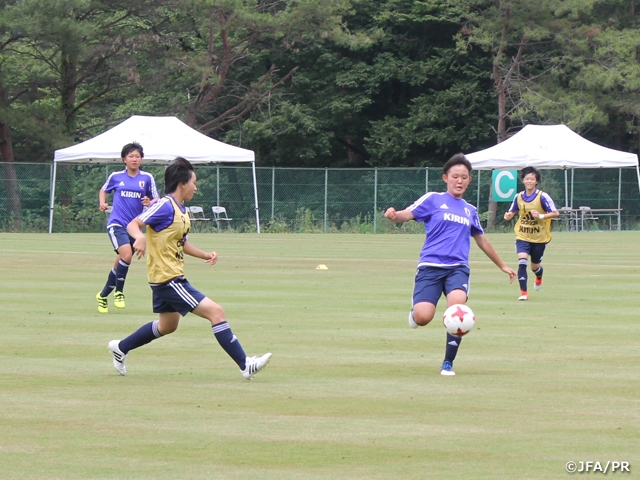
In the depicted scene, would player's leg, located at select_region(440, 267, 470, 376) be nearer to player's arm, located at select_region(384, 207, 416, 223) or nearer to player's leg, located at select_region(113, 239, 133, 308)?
player's arm, located at select_region(384, 207, 416, 223)

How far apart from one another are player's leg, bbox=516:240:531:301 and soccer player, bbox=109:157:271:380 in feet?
26.3

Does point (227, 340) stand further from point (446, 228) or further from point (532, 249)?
point (532, 249)

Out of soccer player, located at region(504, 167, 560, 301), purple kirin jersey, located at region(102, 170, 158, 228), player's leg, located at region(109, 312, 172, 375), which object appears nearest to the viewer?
player's leg, located at region(109, 312, 172, 375)

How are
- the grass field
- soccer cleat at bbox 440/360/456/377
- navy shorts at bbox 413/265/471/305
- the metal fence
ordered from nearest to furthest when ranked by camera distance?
the grass field → soccer cleat at bbox 440/360/456/377 → navy shorts at bbox 413/265/471/305 → the metal fence

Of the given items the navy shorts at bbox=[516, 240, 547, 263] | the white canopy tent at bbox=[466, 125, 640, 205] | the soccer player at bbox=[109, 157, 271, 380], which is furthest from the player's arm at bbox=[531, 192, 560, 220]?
the white canopy tent at bbox=[466, 125, 640, 205]

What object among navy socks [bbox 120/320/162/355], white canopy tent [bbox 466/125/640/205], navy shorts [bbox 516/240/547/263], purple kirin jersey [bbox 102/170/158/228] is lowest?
navy socks [bbox 120/320/162/355]

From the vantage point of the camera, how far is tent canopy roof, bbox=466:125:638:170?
4134 centimetres

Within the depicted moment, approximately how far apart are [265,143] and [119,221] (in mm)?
40167

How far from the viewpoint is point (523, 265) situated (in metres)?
17.5

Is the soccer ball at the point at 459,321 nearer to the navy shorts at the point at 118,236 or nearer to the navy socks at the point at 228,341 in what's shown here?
the navy socks at the point at 228,341

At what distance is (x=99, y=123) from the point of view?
51.5 metres

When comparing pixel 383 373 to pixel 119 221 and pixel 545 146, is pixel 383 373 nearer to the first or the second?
pixel 119 221

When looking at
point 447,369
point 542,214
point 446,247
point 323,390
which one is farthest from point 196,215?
point 323,390

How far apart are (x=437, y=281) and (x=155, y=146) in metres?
29.9
